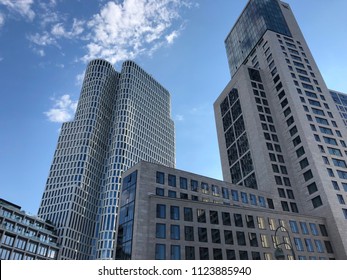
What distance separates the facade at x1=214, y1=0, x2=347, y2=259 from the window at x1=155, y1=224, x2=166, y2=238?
103 ft

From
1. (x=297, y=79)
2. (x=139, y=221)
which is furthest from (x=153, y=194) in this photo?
(x=297, y=79)

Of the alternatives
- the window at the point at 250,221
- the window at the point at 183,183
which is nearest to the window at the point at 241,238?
the window at the point at 250,221

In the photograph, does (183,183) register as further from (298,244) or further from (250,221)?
(298,244)

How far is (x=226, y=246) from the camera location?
57250 mm

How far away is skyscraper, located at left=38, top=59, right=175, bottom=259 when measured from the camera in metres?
131

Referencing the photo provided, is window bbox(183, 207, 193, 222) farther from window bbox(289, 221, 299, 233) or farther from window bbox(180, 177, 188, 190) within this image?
window bbox(289, 221, 299, 233)

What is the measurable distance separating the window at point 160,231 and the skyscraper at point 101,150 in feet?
260

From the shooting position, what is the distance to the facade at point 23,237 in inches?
3610

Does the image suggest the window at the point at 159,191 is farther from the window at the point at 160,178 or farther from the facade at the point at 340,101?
the facade at the point at 340,101

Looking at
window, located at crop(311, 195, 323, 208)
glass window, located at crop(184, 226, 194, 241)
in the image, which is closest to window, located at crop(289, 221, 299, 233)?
window, located at crop(311, 195, 323, 208)

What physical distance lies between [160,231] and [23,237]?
6776 centimetres

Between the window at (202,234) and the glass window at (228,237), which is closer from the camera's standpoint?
the window at (202,234)

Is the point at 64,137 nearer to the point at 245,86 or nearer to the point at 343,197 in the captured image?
the point at 245,86
